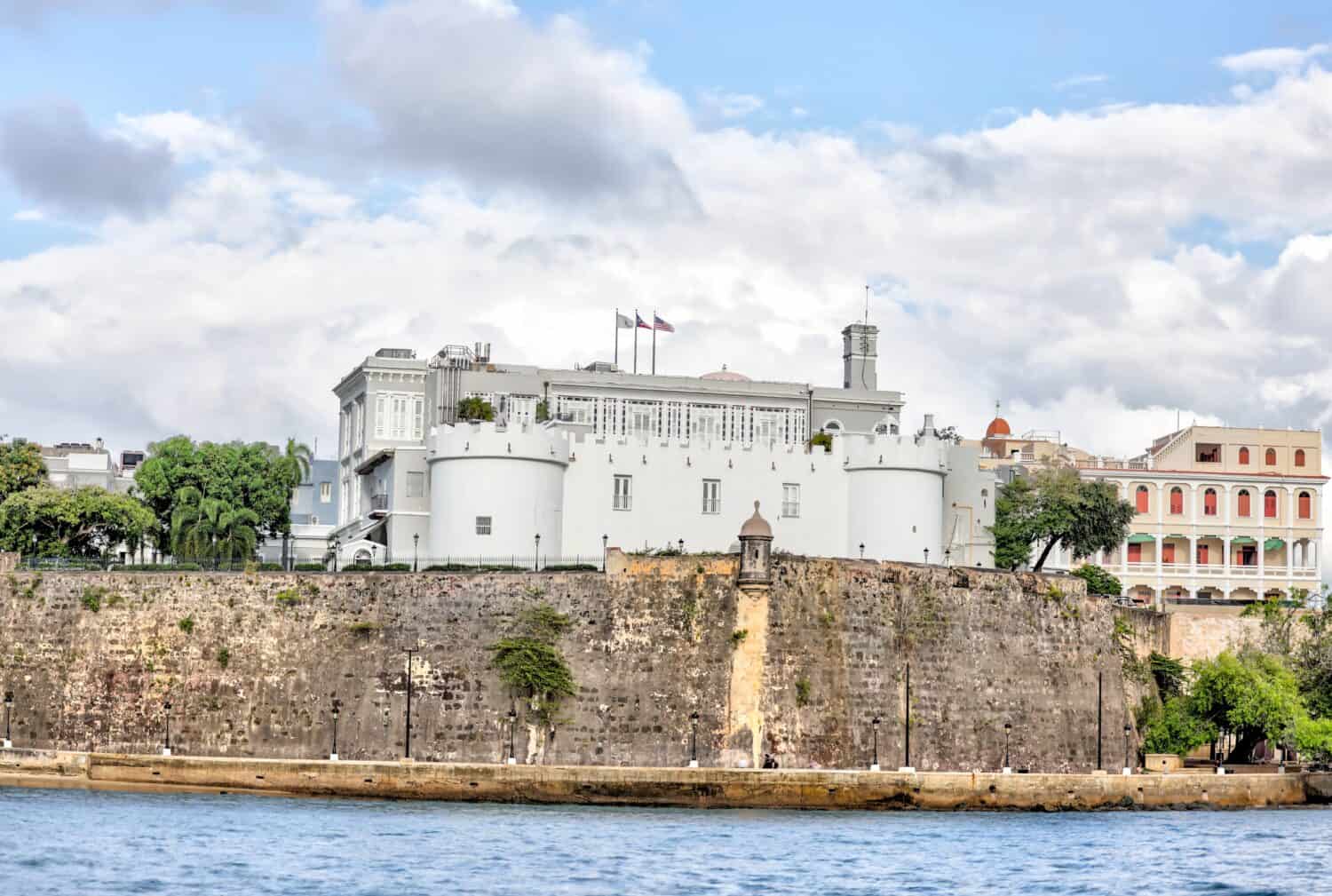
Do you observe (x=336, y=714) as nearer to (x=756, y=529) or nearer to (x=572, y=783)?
(x=572, y=783)

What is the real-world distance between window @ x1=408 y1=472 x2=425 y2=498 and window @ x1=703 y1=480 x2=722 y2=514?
7895 mm

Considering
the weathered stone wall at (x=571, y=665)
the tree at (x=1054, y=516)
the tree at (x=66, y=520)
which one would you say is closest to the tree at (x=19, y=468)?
the tree at (x=66, y=520)

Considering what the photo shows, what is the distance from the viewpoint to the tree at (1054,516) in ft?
242

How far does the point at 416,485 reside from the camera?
67000 millimetres

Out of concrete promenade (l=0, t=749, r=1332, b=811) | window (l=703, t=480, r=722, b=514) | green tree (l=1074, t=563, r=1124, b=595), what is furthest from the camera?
green tree (l=1074, t=563, r=1124, b=595)

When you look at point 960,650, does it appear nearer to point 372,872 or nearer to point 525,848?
point 525,848

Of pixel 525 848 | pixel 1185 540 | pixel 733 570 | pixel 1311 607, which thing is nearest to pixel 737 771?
pixel 733 570

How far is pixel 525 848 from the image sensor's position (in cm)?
4606

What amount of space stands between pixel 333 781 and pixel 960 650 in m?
15.6

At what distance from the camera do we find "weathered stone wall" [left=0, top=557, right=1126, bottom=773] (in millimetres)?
56094

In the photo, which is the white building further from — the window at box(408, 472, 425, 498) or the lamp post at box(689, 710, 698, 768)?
the lamp post at box(689, 710, 698, 768)

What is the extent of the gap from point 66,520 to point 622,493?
16607mm

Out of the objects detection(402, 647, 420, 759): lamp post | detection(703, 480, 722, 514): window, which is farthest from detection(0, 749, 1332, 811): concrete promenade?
detection(703, 480, 722, 514): window


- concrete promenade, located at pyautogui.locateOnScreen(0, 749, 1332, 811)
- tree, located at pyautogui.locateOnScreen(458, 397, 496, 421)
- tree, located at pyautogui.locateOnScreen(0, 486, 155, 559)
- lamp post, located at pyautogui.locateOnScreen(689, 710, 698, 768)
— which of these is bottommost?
concrete promenade, located at pyautogui.locateOnScreen(0, 749, 1332, 811)
